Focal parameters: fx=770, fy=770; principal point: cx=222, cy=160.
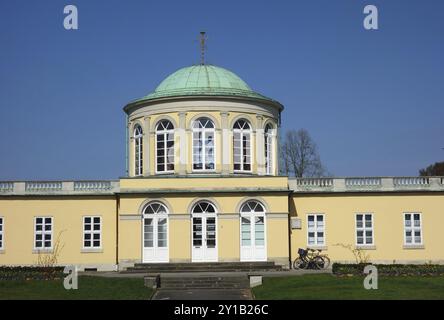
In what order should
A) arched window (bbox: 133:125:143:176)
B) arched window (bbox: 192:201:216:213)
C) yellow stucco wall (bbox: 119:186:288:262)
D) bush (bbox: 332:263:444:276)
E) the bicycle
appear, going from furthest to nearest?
1. arched window (bbox: 133:125:143:176)
2. arched window (bbox: 192:201:216:213)
3. the bicycle
4. yellow stucco wall (bbox: 119:186:288:262)
5. bush (bbox: 332:263:444:276)

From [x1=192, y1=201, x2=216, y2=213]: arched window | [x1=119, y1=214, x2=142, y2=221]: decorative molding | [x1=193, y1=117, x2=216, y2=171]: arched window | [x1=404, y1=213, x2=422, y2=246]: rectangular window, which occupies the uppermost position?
[x1=193, y1=117, x2=216, y2=171]: arched window

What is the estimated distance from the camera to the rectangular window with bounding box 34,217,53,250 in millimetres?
40938

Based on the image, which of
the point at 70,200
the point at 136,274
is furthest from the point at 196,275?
the point at 70,200

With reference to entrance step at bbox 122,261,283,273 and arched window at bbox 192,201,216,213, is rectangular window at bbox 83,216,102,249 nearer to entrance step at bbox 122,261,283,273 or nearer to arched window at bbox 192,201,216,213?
entrance step at bbox 122,261,283,273

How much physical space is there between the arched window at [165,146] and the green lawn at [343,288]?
12286 mm

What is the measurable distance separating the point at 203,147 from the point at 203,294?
48.1 ft

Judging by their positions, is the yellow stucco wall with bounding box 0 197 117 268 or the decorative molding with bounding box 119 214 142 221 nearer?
the decorative molding with bounding box 119 214 142 221

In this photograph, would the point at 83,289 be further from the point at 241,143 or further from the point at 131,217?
the point at 241,143

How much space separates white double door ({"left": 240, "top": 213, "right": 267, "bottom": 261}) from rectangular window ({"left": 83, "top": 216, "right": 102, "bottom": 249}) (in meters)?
7.85

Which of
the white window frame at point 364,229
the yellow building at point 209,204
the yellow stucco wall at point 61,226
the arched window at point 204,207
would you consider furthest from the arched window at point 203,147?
the white window frame at point 364,229

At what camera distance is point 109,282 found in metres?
30.9

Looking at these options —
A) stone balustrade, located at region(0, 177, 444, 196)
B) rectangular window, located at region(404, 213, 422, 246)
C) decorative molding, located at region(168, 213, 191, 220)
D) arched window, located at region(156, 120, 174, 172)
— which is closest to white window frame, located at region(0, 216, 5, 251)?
stone balustrade, located at region(0, 177, 444, 196)

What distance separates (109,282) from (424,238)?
18282mm
